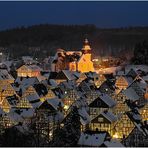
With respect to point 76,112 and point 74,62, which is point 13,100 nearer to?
point 76,112

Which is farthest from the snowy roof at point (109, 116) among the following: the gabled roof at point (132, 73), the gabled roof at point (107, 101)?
the gabled roof at point (132, 73)

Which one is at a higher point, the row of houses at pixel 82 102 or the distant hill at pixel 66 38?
the distant hill at pixel 66 38

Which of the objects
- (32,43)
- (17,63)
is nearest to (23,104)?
(17,63)

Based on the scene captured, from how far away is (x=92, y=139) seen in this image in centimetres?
2612

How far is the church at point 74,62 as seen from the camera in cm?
5572

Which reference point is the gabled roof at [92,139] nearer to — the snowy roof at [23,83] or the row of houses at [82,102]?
the row of houses at [82,102]

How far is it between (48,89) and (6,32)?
92459mm

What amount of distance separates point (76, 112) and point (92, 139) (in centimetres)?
345

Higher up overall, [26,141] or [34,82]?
[34,82]

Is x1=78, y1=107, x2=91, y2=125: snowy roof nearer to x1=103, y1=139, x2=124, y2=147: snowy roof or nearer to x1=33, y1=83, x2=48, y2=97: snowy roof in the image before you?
x1=103, y1=139, x2=124, y2=147: snowy roof

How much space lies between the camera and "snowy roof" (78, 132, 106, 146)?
2581 centimetres

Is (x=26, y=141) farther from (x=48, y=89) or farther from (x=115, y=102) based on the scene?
(x=48, y=89)

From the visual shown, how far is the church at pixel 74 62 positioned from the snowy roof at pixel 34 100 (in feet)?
60.1

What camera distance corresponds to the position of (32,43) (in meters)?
113
